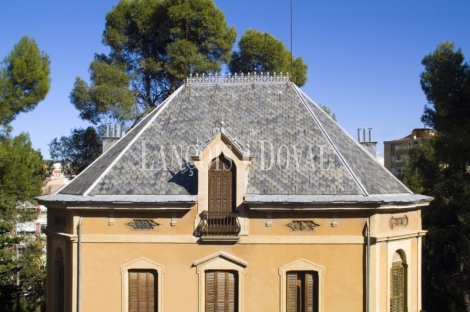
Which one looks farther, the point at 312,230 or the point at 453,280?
the point at 453,280

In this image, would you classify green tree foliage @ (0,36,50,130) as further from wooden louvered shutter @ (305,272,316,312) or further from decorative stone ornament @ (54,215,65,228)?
wooden louvered shutter @ (305,272,316,312)

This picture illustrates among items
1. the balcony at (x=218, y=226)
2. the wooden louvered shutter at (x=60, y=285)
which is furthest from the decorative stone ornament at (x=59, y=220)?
the balcony at (x=218, y=226)

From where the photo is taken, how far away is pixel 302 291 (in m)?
14.2

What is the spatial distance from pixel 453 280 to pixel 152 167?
18503 millimetres

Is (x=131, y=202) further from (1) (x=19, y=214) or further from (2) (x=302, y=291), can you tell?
(1) (x=19, y=214)

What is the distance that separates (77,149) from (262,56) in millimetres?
12605

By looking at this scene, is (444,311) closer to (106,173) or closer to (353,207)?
(353,207)

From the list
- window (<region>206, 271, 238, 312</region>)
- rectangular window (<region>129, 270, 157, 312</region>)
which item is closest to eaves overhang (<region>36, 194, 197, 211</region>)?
rectangular window (<region>129, 270, 157, 312</region>)

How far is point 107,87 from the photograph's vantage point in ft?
89.7

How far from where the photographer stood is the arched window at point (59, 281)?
15711mm

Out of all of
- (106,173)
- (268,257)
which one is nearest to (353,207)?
(268,257)

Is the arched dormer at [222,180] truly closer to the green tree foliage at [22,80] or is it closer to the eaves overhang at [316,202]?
the eaves overhang at [316,202]

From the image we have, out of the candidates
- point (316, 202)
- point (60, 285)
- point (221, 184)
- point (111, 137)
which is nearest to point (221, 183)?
point (221, 184)

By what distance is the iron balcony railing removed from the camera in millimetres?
14094
